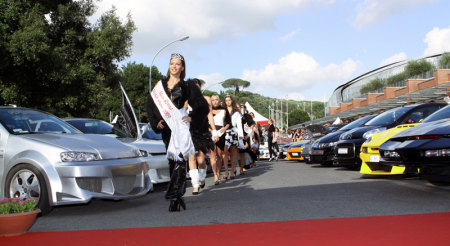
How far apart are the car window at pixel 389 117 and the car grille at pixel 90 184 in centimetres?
750

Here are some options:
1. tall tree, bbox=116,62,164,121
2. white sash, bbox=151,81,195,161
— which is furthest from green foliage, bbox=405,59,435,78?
white sash, bbox=151,81,195,161

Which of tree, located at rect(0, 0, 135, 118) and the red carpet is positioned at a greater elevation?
tree, located at rect(0, 0, 135, 118)

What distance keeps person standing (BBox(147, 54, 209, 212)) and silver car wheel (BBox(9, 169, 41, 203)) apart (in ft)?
5.13

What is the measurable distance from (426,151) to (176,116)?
10.8 feet

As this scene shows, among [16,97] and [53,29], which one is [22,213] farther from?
[53,29]

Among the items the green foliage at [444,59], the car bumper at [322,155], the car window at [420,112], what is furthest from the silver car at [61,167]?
the green foliage at [444,59]

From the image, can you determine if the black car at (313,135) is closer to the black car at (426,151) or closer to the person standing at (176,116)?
the black car at (426,151)

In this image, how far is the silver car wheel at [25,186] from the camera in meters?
5.87

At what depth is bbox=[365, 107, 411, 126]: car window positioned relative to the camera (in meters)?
11.2

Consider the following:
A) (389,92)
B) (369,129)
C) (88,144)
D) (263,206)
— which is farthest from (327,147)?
(389,92)

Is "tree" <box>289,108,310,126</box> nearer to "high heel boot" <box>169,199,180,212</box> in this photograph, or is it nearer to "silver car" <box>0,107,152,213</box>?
"silver car" <box>0,107,152,213</box>

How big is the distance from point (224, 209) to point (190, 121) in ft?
4.17

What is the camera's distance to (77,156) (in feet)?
19.5

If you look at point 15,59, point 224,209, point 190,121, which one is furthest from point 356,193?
point 15,59
